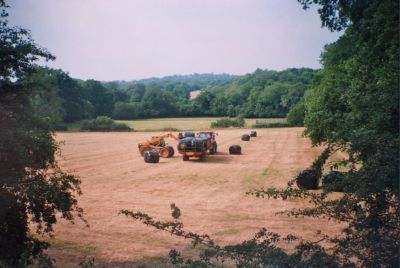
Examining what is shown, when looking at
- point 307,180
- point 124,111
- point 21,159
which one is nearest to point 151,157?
point 307,180

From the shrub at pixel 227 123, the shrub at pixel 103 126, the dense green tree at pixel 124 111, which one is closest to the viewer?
the shrub at pixel 103 126

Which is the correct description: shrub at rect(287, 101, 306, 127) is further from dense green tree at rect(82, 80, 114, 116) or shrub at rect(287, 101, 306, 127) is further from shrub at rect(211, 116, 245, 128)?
dense green tree at rect(82, 80, 114, 116)

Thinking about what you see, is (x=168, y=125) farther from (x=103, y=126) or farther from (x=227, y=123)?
(x=103, y=126)

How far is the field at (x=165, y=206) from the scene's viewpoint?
9.98 m

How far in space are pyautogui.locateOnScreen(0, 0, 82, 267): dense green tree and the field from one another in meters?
1.38

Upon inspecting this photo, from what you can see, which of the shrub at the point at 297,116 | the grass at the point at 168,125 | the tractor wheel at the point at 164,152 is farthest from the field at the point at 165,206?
the grass at the point at 168,125

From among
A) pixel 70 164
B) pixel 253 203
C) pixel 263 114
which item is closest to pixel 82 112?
pixel 263 114

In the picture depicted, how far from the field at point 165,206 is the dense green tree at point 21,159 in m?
1.38

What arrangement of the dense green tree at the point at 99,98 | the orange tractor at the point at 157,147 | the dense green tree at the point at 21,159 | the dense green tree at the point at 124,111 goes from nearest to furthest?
the dense green tree at the point at 21,159
the orange tractor at the point at 157,147
the dense green tree at the point at 124,111
the dense green tree at the point at 99,98

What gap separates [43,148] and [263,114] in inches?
4246

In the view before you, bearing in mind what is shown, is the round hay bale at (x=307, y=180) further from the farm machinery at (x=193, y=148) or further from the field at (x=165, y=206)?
the farm machinery at (x=193, y=148)

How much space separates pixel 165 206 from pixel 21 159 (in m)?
6.93

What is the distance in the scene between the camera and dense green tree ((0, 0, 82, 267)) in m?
8.09

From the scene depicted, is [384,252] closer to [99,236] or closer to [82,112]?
[99,236]
